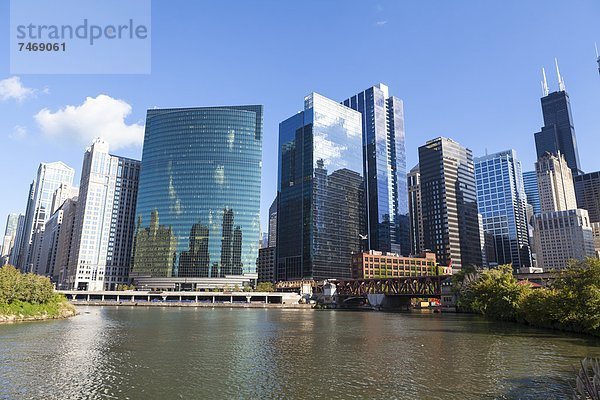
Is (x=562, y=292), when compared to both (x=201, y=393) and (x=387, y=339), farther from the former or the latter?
(x=201, y=393)

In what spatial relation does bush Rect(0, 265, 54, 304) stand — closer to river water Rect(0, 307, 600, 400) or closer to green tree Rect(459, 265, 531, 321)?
river water Rect(0, 307, 600, 400)

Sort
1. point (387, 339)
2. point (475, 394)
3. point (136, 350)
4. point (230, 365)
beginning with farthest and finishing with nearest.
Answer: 1. point (387, 339)
2. point (136, 350)
3. point (230, 365)
4. point (475, 394)

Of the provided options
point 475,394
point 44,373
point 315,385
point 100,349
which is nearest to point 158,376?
point 44,373

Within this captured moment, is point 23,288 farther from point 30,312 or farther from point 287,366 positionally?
point 287,366

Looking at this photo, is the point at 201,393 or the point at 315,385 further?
the point at 315,385

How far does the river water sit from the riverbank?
2279 centimetres

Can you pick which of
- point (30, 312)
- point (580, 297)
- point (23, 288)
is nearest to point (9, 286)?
point (23, 288)

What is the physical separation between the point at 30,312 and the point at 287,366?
283 feet

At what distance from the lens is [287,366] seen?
5094 centimetres

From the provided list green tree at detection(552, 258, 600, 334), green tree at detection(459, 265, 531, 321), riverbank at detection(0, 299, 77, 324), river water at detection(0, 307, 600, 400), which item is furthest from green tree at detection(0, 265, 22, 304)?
green tree at detection(459, 265, 531, 321)

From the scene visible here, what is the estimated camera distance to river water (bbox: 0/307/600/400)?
3862cm

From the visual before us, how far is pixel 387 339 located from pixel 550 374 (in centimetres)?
3500

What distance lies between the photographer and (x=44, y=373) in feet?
148

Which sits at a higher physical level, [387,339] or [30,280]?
[30,280]
